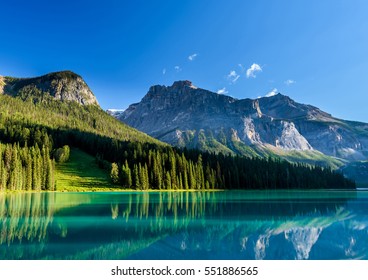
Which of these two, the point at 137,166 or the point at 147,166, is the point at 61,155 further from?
the point at 147,166

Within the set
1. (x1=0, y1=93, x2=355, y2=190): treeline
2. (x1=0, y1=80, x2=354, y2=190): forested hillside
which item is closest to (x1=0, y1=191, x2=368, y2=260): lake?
(x1=0, y1=80, x2=354, y2=190): forested hillside

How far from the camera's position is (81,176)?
146000 millimetres

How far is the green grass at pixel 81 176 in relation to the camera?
12962 cm

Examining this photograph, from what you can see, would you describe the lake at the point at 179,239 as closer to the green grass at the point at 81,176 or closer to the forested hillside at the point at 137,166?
the forested hillside at the point at 137,166

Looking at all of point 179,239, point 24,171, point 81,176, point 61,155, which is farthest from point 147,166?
point 179,239

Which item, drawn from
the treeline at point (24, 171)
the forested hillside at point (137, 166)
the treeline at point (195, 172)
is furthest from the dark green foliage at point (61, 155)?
the treeline at point (24, 171)

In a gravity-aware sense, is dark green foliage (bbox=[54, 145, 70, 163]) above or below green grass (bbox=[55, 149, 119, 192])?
above

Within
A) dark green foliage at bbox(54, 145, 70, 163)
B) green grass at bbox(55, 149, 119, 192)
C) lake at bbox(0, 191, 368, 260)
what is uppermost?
dark green foliage at bbox(54, 145, 70, 163)

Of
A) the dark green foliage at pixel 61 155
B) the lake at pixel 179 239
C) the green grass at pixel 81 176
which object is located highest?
the dark green foliage at pixel 61 155

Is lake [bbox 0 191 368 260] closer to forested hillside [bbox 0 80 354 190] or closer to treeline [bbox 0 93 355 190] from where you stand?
forested hillside [bbox 0 80 354 190]

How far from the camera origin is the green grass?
425 feet
